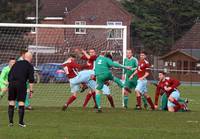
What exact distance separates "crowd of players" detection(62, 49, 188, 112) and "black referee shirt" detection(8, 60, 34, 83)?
206 inches

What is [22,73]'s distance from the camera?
16422mm

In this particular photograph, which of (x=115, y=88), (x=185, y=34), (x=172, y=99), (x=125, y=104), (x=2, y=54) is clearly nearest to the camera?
(x=172, y=99)

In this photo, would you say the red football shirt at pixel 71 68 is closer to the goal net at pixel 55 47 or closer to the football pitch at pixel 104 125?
the football pitch at pixel 104 125

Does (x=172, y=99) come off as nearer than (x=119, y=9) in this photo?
Yes

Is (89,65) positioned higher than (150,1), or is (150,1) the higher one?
(150,1)

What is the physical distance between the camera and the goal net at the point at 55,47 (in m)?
26.3

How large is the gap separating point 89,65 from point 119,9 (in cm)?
6060

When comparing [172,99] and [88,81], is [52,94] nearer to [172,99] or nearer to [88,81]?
[88,81]

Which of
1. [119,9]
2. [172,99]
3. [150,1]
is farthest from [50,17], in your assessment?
[172,99]

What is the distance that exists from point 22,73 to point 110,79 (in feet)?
19.3

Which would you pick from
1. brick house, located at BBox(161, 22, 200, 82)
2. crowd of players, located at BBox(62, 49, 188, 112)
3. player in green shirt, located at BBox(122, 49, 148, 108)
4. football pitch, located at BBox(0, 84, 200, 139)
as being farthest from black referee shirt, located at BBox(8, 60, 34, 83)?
brick house, located at BBox(161, 22, 200, 82)

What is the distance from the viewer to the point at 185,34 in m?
87.3

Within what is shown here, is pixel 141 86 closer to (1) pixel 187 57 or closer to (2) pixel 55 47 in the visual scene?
(2) pixel 55 47

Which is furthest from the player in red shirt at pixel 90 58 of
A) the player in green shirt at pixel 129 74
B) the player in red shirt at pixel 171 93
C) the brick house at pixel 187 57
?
the brick house at pixel 187 57
